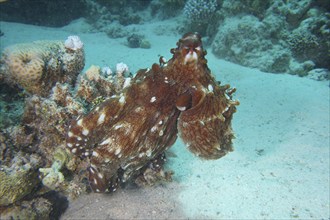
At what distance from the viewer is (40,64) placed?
2.98 metres

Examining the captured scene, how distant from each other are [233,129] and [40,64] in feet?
14.1

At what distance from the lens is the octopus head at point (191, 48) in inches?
88.1

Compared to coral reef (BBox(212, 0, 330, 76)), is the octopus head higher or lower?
higher

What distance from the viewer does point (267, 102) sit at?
259 inches

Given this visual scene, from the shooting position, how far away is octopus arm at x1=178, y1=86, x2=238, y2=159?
7.72ft

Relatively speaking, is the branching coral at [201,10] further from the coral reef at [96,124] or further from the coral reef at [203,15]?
the coral reef at [96,124]

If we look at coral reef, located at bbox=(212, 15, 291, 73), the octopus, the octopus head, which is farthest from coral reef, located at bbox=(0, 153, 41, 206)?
coral reef, located at bbox=(212, 15, 291, 73)

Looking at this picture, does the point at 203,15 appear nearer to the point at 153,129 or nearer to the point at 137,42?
the point at 137,42

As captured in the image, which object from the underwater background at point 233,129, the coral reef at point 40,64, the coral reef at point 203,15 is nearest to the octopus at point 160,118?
the underwater background at point 233,129

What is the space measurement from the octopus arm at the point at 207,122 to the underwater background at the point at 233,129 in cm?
81

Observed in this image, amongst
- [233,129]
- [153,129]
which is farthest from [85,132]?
[233,129]

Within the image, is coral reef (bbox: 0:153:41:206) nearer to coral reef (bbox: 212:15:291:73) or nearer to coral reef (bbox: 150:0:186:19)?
coral reef (bbox: 212:15:291:73)

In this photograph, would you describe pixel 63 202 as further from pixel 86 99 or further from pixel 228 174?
pixel 228 174

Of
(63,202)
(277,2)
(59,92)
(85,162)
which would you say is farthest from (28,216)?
(277,2)
